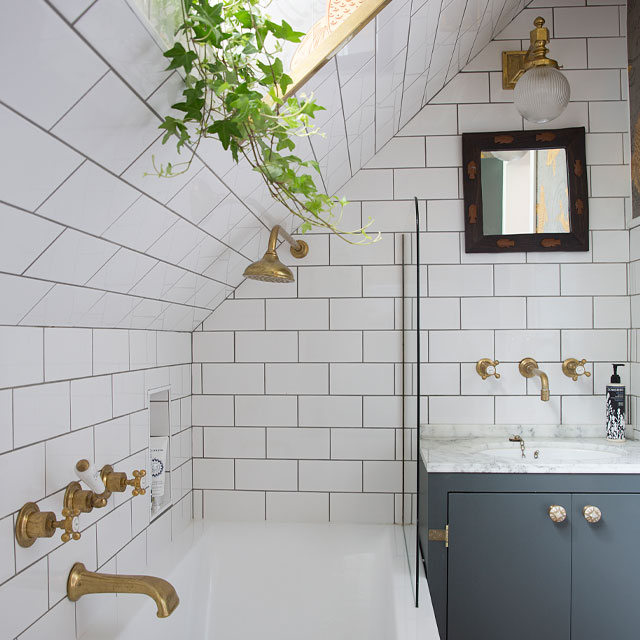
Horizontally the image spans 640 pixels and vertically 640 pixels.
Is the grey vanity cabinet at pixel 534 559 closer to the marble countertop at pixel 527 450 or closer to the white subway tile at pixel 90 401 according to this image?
the marble countertop at pixel 527 450

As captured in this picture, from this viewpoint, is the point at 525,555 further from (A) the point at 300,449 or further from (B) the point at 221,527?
(B) the point at 221,527

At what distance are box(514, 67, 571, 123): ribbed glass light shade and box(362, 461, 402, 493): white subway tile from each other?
1378 mm

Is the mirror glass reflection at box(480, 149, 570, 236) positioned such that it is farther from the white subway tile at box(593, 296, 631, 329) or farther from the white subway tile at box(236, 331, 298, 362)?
the white subway tile at box(236, 331, 298, 362)

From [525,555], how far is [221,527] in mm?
1107

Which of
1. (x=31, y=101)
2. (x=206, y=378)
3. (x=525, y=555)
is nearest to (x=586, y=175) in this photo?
(x=525, y=555)

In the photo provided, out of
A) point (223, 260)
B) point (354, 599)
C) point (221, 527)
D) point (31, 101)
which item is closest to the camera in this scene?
point (31, 101)

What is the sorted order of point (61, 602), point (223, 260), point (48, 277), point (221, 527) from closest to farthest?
point (48, 277) < point (61, 602) < point (223, 260) < point (221, 527)

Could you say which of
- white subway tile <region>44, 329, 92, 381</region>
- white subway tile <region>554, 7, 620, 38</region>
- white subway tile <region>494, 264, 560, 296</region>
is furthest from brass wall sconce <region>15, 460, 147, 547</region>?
white subway tile <region>554, 7, 620, 38</region>

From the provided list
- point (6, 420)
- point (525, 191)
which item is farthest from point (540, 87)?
point (6, 420)

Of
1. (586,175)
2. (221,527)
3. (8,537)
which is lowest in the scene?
(221,527)

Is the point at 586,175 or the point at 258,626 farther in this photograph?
the point at 586,175

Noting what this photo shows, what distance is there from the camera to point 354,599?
1997mm

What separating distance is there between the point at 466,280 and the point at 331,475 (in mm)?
941

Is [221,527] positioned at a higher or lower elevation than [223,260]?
lower
